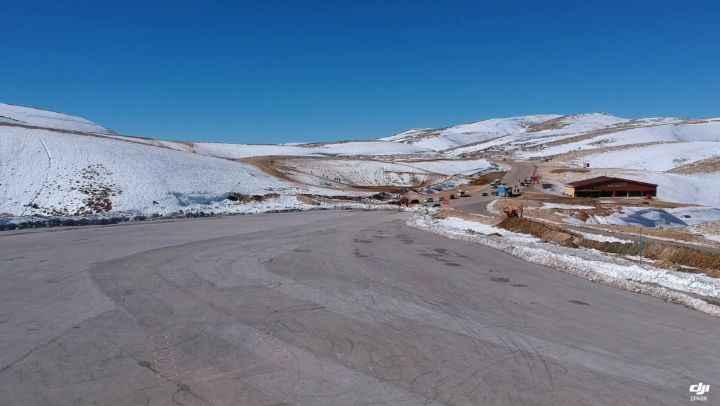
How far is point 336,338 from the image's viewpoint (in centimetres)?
812

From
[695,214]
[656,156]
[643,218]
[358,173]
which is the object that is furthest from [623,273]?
[656,156]

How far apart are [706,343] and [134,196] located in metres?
52.5

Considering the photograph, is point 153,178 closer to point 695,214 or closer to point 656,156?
point 695,214

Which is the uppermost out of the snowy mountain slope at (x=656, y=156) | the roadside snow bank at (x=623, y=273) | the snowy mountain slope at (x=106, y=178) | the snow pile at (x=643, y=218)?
the snowy mountain slope at (x=656, y=156)

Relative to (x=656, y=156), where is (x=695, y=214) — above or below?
below

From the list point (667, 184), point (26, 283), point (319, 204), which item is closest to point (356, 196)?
point (319, 204)

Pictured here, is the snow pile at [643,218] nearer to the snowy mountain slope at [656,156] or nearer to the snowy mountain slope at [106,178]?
the snowy mountain slope at [106,178]

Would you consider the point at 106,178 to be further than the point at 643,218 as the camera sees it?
Yes

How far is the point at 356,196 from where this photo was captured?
253 ft

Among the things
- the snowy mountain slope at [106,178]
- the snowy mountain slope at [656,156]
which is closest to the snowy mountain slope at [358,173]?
the snowy mountain slope at [106,178]

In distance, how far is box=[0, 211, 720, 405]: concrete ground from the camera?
20.2 feet

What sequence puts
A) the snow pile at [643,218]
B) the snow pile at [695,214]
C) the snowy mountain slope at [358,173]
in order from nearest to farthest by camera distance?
the snow pile at [643,218], the snow pile at [695,214], the snowy mountain slope at [358,173]

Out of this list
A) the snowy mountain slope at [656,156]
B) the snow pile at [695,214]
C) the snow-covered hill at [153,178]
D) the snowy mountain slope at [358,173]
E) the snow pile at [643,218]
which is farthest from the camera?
the snowy mountain slope at [656,156]

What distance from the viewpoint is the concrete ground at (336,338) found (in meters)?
6.15
